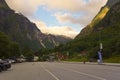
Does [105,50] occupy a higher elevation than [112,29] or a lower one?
lower

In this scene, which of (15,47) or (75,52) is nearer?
(15,47)

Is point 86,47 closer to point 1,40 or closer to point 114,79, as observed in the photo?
point 1,40

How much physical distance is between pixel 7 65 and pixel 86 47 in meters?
130

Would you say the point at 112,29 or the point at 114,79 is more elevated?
the point at 112,29

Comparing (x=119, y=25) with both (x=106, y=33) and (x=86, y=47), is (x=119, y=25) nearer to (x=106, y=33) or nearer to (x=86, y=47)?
(x=106, y=33)

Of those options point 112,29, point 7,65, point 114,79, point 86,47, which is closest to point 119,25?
point 112,29

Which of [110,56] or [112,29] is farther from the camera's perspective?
[112,29]

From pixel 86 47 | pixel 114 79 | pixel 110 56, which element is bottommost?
pixel 114 79

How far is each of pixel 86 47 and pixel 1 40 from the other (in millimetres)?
76302

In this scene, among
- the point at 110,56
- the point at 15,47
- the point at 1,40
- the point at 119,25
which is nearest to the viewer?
the point at 110,56

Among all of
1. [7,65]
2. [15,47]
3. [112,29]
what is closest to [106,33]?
[112,29]

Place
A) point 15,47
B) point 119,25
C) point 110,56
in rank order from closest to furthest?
point 110,56, point 15,47, point 119,25

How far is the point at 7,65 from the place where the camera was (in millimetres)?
56594

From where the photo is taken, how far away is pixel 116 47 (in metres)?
110
